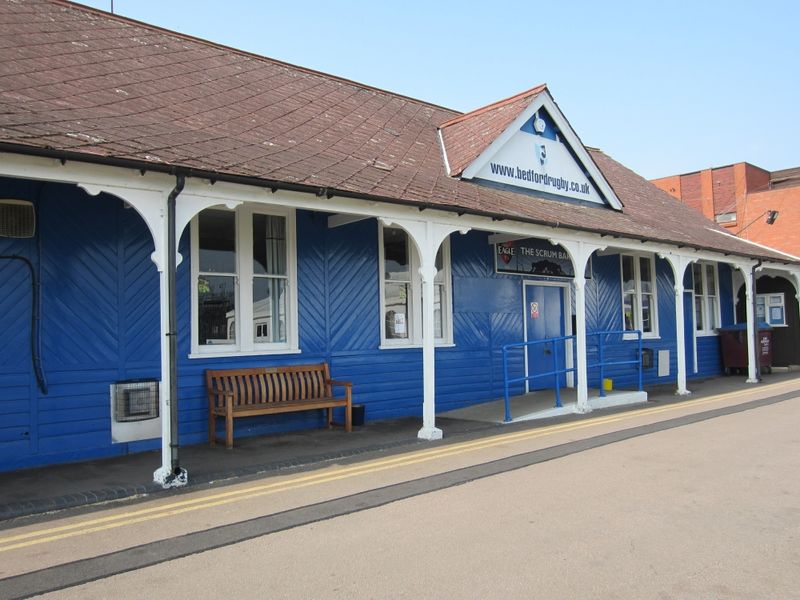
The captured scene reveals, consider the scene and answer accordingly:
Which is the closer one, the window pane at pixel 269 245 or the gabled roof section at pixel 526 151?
the window pane at pixel 269 245

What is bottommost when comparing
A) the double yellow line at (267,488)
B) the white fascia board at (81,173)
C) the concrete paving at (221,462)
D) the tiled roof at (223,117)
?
the double yellow line at (267,488)

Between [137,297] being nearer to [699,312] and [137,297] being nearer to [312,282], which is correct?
[312,282]

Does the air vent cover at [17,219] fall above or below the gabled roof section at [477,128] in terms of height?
below

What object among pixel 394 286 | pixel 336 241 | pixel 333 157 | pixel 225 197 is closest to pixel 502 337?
pixel 394 286

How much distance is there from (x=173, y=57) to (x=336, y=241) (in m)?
3.96

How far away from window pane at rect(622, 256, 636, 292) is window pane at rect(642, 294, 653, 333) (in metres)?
0.57

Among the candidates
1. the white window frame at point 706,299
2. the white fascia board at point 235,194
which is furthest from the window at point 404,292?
the white window frame at point 706,299

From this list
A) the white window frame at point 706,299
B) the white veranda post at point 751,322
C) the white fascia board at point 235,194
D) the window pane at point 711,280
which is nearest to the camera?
the white fascia board at point 235,194

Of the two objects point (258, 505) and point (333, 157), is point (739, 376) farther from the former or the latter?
point (258, 505)

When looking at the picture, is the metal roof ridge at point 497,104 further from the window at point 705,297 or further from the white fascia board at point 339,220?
the window at point 705,297

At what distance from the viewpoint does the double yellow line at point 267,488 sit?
5.03m

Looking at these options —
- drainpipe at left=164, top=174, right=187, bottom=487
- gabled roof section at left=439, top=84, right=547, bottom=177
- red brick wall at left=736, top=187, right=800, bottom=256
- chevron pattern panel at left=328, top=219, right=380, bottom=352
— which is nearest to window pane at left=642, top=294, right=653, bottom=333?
gabled roof section at left=439, top=84, right=547, bottom=177

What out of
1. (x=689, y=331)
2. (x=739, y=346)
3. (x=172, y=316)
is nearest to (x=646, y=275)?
(x=689, y=331)

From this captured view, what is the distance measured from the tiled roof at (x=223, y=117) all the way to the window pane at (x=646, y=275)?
1.92 metres
